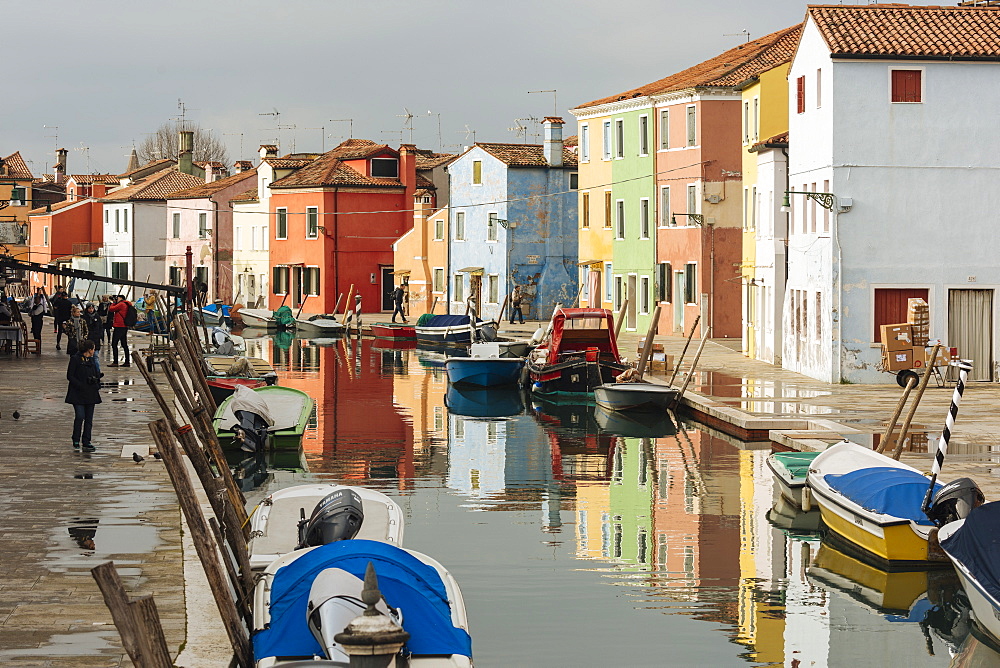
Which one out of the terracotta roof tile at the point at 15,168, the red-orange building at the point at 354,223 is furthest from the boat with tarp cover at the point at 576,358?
the terracotta roof tile at the point at 15,168

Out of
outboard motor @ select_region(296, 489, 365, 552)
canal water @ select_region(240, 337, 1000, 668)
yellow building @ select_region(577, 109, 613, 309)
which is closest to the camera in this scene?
outboard motor @ select_region(296, 489, 365, 552)

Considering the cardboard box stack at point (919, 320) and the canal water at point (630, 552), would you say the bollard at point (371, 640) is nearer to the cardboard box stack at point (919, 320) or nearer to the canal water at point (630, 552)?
the canal water at point (630, 552)

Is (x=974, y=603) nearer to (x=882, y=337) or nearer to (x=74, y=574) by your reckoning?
(x=74, y=574)

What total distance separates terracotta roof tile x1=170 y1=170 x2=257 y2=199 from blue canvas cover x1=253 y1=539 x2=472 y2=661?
245 feet

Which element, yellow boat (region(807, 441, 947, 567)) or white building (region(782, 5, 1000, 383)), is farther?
white building (region(782, 5, 1000, 383))

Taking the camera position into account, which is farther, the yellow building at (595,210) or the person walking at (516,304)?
the person walking at (516,304)

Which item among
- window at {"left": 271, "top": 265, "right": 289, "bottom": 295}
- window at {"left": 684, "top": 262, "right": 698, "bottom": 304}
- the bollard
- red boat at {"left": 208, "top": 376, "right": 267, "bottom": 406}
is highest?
window at {"left": 271, "top": 265, "right": 289, "bottom": 295}

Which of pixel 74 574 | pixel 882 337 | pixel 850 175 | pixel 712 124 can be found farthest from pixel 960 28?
pixel 74 574

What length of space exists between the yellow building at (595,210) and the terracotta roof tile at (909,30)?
74.2 feet

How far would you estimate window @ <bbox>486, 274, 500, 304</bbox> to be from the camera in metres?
61.3

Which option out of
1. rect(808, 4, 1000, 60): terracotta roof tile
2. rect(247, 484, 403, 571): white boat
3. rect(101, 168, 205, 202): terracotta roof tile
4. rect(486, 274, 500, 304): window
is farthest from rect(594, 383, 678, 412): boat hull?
rect(101, 168, 205, 202): terracotta roof tile

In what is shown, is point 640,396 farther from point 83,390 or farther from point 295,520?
point 295,520

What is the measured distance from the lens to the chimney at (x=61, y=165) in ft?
412

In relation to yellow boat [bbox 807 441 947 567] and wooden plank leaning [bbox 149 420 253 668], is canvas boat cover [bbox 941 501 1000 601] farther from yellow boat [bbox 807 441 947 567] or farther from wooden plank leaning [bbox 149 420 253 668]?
wooden plank leaning [bbox 149 420 253 668]
